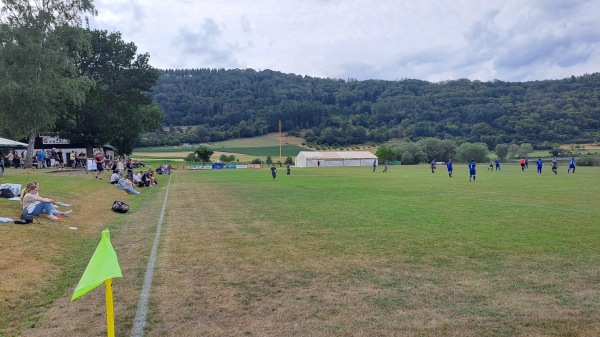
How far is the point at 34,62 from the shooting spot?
31.1 metres

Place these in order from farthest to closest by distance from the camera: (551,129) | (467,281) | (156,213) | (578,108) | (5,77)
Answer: (578,108) < (551,129) < (5,77) < (156,213) < (467,281)

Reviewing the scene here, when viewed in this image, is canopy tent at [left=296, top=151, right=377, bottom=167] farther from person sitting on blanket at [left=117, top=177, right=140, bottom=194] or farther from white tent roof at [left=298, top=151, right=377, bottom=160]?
person sitting on blanket at [left=117, top=177, right=140, bottom=194]

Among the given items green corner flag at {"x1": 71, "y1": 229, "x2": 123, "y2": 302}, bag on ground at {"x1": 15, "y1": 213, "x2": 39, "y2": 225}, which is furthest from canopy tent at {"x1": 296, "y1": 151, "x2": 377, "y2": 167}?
green corner flag at {"x1": 71, "y1": 229, "x2": 123, "y2": 302}

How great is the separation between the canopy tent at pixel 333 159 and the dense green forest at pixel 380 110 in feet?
131

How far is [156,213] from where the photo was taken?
17797mm

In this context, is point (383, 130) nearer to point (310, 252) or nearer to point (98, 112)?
point (98, 112)

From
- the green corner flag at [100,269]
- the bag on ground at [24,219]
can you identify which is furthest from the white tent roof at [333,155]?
the green corner flag at [100,269]

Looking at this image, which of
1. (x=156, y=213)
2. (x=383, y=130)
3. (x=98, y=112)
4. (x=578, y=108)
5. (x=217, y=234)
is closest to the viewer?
(x=217, y=234)

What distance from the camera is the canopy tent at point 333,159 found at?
319ft

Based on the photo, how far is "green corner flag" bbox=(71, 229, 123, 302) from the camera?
4.18 m

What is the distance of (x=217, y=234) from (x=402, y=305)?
7.10 meters

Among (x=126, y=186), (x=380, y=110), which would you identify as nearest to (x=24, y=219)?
(x=126, y=186)

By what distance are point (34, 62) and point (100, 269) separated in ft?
105

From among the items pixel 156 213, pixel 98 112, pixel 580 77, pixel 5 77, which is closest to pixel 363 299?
pixel 156 213
